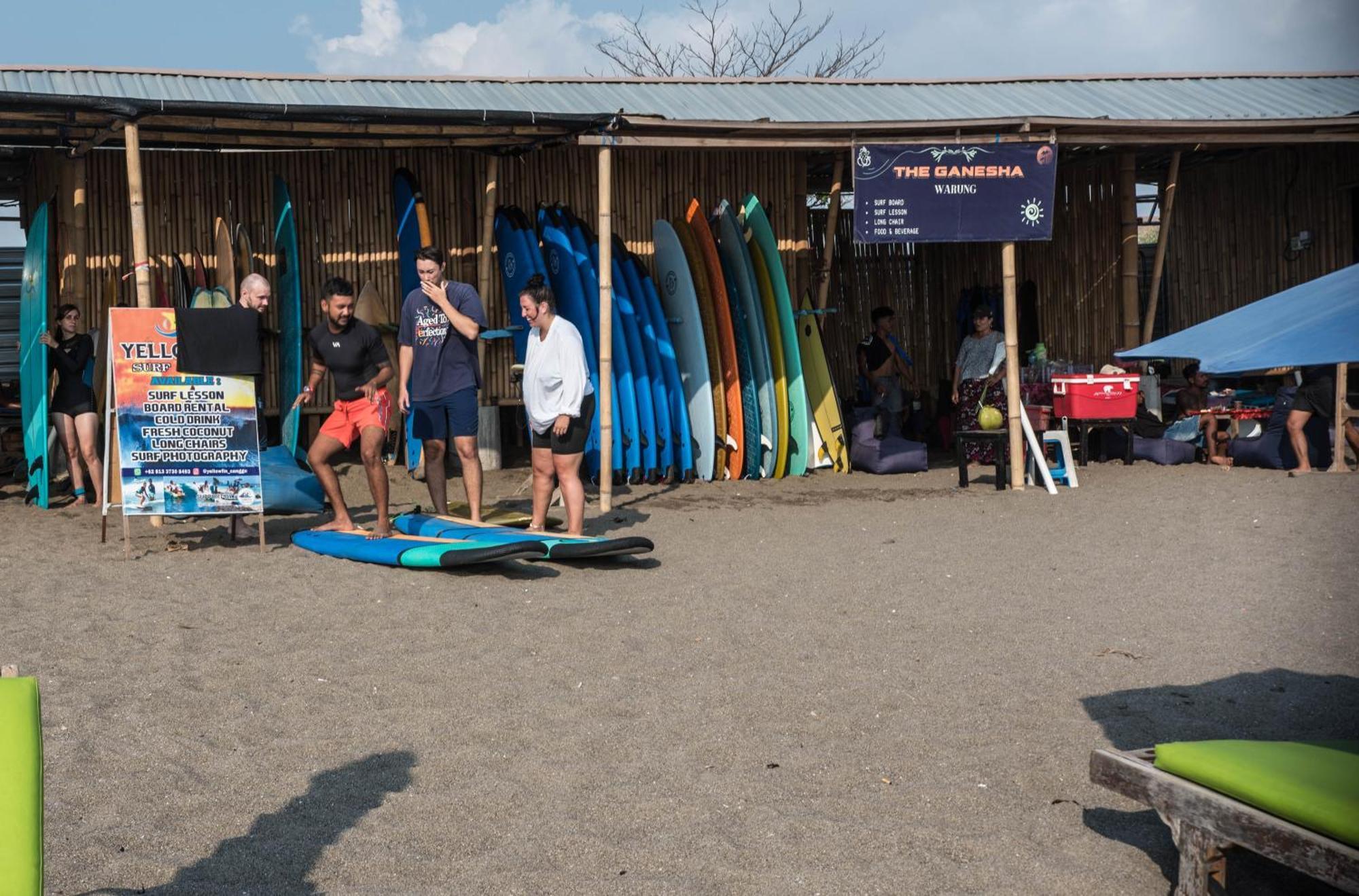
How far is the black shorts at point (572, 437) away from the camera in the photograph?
24.6ft

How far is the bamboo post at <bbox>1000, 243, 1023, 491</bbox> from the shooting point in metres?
10.1

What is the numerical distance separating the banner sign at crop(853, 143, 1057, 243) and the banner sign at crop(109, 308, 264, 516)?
446 centimetres

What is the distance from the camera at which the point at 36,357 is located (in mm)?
9359

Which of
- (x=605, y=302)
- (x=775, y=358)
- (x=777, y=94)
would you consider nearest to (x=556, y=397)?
(x=605, y=302)

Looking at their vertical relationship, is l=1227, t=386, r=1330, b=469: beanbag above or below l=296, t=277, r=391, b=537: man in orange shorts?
below

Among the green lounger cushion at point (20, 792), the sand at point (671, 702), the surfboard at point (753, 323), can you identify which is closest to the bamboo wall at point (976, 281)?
the surfboard at point (753, 323)

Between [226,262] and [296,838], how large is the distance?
23.4 ft

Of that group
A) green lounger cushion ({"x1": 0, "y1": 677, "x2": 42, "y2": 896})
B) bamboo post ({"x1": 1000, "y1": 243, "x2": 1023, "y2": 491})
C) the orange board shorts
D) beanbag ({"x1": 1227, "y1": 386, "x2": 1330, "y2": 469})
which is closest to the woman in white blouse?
the orange board shorts

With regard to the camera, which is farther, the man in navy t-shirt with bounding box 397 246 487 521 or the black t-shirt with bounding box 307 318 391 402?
the man in navy t-shirt with bounding box 397 246 487 521

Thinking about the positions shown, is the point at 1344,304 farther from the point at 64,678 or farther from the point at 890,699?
the point at 64,678

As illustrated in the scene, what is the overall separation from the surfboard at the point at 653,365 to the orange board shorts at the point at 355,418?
3393mm

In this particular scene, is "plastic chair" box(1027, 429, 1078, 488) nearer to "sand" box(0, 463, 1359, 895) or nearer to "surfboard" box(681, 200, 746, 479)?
"sand" box(0, 463, 1359, 895)

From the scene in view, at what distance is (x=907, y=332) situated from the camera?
14.4 meters

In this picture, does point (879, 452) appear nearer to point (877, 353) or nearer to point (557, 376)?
point (877, 353)
